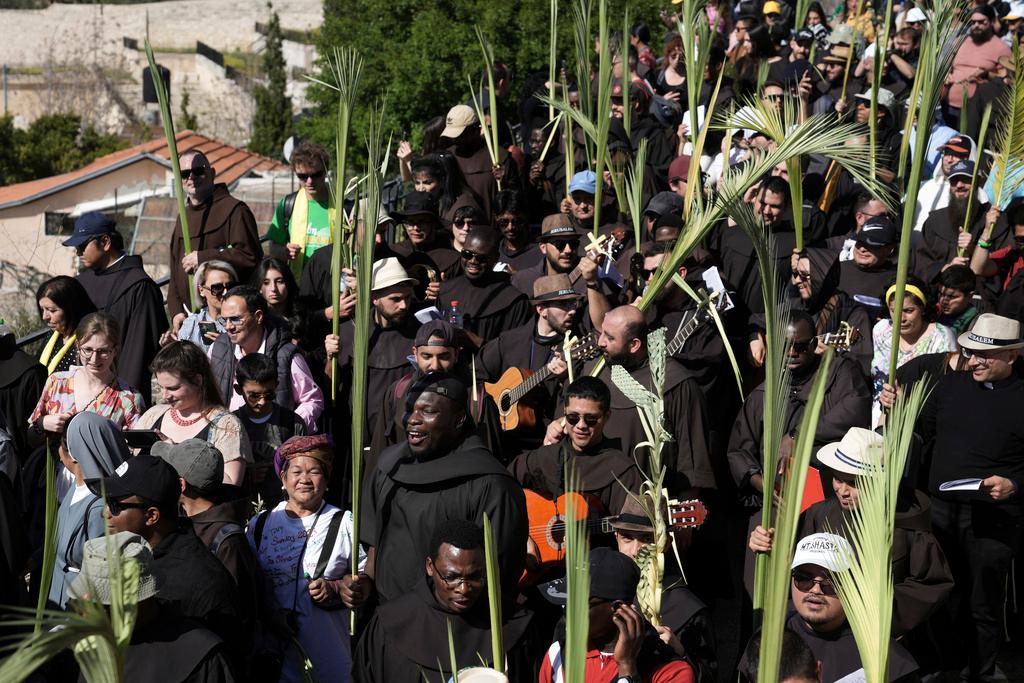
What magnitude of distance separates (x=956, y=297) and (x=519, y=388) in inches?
95.6

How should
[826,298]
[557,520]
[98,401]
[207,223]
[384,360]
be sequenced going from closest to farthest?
[557,520], [98,401], [384,360], [826,298], [207,223]

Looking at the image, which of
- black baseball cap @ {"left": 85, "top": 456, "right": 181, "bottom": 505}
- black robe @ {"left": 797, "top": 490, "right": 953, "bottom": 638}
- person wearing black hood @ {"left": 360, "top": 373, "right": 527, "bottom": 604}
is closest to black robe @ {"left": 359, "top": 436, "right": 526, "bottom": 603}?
person wearing black hood @ {"left": 360, "top": 373, "right": 527, "bottom": 604}

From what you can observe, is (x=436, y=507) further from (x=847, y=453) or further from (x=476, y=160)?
(x=476, y=160)

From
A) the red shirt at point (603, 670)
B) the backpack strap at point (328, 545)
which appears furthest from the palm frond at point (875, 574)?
the backpack strap at point (328, 545)

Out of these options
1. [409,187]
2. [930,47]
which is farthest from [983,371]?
[409,187]

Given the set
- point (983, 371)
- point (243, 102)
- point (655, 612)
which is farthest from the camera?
point (243, 102)

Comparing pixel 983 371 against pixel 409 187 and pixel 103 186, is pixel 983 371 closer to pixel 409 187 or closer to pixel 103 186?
pixel 409 187

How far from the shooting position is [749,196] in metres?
8.22

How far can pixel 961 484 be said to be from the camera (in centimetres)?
622

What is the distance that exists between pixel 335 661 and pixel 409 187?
691 cm

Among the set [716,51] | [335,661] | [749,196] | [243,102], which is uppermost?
[243,102]

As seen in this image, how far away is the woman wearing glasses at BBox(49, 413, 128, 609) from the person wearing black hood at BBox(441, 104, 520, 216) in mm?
4937

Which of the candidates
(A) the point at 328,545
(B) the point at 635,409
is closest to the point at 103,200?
(B) the point at 635,409

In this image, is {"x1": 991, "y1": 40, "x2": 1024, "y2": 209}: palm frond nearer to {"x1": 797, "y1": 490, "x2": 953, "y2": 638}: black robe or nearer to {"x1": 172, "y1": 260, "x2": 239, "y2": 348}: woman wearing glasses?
{"x1": 797, "y1": 490, "x2": 953, "y2": 638}: black robe
